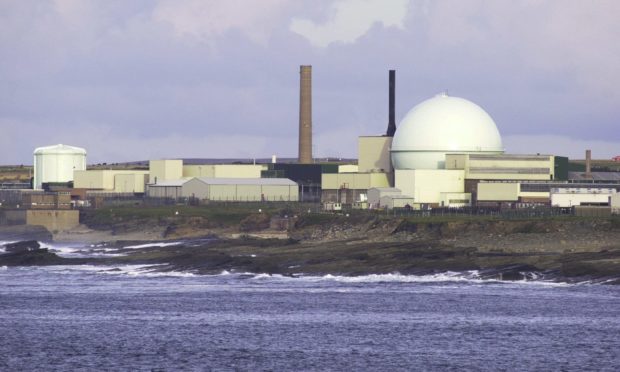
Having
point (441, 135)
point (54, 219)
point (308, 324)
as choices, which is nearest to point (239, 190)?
point (54, 219)

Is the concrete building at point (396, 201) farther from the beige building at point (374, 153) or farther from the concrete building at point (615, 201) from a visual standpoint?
the concrete building at point (615, 201)

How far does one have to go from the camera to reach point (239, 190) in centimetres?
14112

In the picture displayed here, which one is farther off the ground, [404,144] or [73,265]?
[404,144]

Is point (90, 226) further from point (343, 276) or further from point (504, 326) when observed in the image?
point (504, 326)

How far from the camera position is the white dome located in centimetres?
13000

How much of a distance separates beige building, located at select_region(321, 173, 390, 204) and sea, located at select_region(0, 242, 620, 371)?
52.5m

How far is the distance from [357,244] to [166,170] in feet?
190

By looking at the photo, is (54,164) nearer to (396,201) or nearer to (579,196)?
(396,201)

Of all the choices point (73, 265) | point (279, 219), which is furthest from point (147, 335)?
point (279, 219)

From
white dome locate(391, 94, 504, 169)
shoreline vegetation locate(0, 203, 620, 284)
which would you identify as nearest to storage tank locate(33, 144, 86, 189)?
shoreline vegetation locate(0, 203, 620, 284)

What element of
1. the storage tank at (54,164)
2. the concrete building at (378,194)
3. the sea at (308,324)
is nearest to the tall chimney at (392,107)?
the concrete building at (378,194)

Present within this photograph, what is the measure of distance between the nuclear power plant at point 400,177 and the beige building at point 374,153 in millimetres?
103

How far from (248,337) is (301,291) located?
1692 cm

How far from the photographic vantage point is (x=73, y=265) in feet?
295
